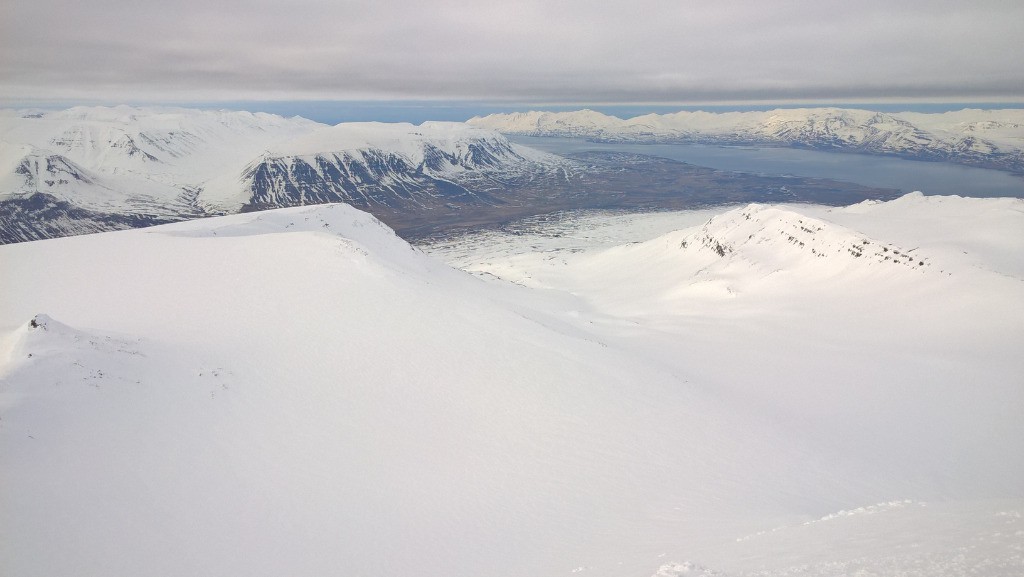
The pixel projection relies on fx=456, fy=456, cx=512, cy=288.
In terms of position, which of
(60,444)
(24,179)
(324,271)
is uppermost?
(24,179)

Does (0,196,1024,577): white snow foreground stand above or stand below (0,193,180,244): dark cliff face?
below

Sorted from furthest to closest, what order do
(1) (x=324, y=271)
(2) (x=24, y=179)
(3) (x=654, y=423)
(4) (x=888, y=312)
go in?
(2) (x=24, y=179) → (4) (x=888, y=312) → (1) (x=324, y=271) → (3) (x=654, y=423)

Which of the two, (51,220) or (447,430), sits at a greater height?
(51,220)

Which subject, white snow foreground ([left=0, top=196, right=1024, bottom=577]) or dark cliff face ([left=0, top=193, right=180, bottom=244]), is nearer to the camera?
white snow foreground ([left=0, top=196, right=1024, bottom=577])

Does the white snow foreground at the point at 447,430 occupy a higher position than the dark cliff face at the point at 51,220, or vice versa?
the dark cliff face at the point at 51,220

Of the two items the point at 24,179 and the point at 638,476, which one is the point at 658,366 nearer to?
the point at 638,476

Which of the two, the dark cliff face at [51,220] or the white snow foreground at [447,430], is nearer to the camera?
the white snow foreground at [447,430]

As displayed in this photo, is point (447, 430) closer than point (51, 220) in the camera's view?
Yes

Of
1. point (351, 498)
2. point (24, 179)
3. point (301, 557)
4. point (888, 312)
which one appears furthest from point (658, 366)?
point (24, 179)
